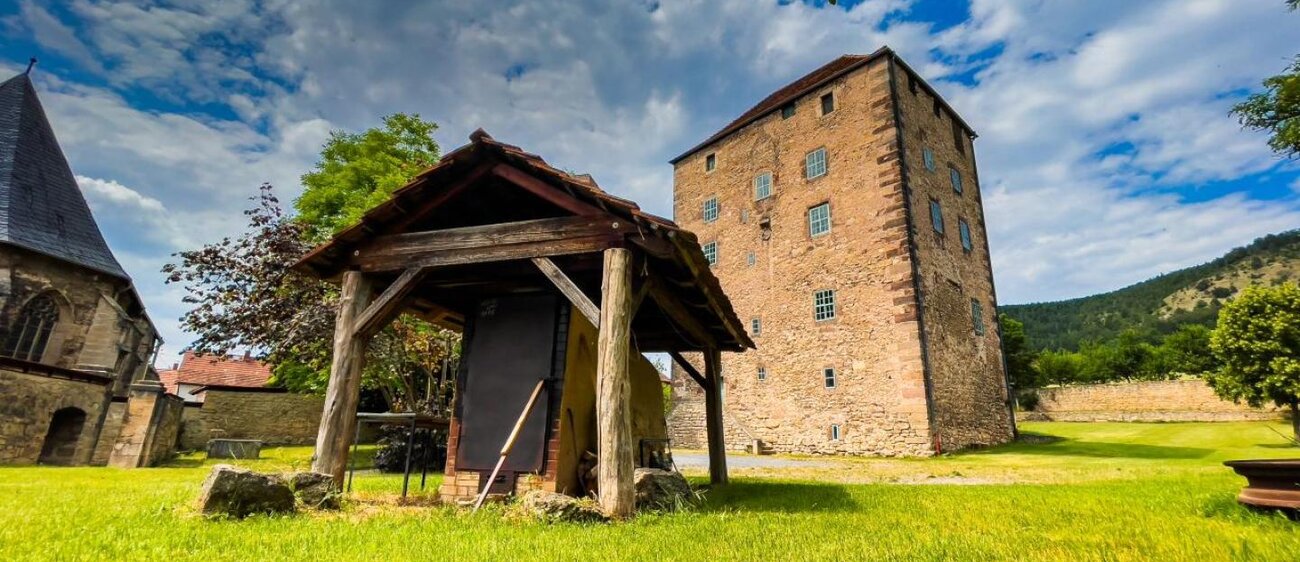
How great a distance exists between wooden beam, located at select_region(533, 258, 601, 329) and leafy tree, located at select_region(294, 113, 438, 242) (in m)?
13.2

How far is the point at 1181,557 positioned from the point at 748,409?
1900 centimetres

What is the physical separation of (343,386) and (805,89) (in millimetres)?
21208

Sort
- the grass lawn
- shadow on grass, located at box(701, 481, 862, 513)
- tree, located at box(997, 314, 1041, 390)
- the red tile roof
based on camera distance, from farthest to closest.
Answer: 1. tree, located at box(997, 314, 1041, 390)
2. the red tile roof
3. shadow on grass, located at box(701, 481, 862, 513)
4. the grass lawn

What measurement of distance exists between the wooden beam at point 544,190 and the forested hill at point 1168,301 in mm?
99966

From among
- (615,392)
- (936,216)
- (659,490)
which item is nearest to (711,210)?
(936,216)

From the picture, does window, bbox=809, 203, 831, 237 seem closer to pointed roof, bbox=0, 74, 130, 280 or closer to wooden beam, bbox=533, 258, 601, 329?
wooden beam, bbox=533, 258, 601, 329

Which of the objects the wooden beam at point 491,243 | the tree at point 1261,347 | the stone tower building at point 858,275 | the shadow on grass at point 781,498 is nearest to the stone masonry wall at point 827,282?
the stone tower building at point 858,275

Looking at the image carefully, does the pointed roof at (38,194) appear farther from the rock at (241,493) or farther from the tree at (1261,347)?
the tree at (1261,347)

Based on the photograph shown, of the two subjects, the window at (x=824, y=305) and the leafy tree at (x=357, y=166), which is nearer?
the leafy tree at (x=357, y=166)

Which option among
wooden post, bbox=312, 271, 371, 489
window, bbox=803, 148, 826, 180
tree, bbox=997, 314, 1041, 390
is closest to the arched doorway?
wooden post, bbox=312, 271, 371, 489

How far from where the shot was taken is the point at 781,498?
273 inches

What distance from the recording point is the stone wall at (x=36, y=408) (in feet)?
50.9

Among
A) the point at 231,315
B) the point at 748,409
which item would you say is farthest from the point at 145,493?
the point at 748,409

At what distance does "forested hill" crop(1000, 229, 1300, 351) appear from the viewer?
9131 centimetres
